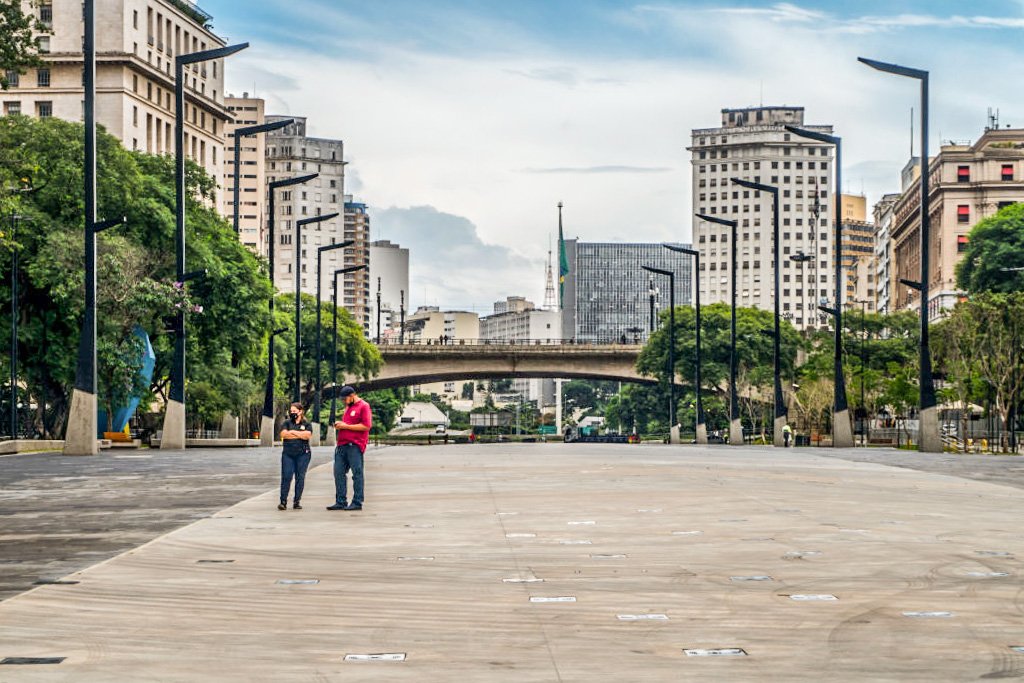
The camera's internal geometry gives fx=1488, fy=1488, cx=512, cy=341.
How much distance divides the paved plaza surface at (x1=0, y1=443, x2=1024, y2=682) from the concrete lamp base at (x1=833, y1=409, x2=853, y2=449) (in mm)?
35785

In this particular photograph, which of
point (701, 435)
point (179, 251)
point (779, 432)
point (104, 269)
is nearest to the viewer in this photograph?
point (179, 251)

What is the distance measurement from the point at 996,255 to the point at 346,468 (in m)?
75.0

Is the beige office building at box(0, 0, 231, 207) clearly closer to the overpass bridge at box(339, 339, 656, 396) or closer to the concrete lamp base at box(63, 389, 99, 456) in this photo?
the overpass bridge at box(339, 339, 656, 396)

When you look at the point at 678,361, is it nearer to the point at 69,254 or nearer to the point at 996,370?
the point at 996,370

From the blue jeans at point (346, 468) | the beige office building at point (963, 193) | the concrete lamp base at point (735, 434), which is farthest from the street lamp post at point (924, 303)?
the beige office building at point (963, 193)

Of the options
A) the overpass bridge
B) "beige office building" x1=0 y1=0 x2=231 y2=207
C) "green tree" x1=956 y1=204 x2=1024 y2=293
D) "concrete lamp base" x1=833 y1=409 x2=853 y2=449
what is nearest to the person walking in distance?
"concrete lamp base" x1=833 y1=409 x2=853 y2=449

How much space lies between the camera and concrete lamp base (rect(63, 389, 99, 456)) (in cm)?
3847

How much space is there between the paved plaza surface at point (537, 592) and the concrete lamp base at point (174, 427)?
2524 cm

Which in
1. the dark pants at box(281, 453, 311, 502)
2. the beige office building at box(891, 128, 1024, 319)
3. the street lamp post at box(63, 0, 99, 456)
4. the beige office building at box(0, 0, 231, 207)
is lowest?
the dark pants at box(281, 453, 311, 502)

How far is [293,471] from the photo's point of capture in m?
19.5

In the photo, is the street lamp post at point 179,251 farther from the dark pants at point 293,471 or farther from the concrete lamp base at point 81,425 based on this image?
the dark pants at point 293,471

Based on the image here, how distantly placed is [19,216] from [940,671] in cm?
4112

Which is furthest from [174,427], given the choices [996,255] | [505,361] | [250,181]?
[250,181]

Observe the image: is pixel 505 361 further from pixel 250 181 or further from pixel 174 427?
pixel 250 181
